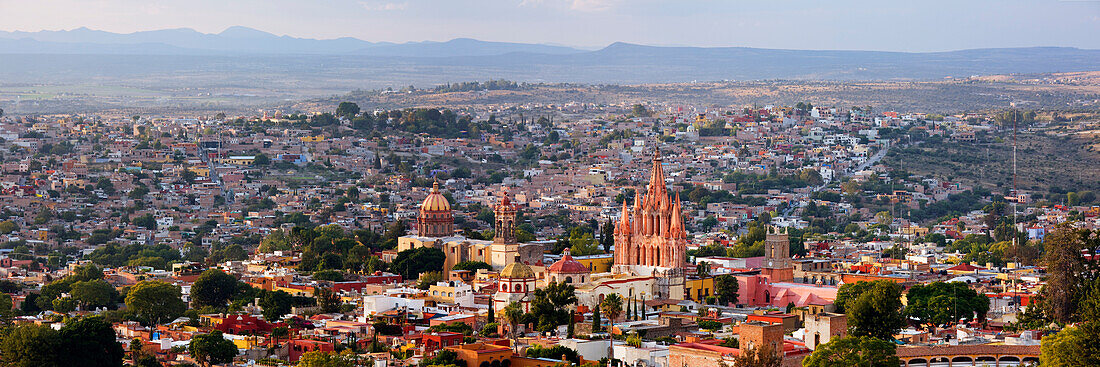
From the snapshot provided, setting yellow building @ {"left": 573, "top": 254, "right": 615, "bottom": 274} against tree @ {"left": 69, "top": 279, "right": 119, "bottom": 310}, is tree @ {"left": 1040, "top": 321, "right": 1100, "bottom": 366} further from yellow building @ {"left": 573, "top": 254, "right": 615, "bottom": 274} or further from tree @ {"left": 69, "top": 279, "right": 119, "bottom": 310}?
tree @ {"left": 69, "top": 279, "right": 119, "bottom": 310}

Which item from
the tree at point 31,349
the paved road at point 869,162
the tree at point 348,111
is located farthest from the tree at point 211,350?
A: the tree at point 348,111

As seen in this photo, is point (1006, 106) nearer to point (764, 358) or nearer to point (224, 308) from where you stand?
point (224, 308)

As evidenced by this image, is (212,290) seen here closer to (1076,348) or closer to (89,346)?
(89,346)

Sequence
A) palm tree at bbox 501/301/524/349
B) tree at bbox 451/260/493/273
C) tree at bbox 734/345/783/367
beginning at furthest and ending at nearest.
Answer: tree at bbox 451/260/493/273 < palm tree at bbox 501/301/524/349 < tree at bbox 734/345/783/367

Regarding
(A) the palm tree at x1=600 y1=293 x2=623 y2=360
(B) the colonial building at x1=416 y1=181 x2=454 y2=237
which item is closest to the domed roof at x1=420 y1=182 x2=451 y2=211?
(B) the colonial building at x1=416 y1=181 x2=454 y2=237

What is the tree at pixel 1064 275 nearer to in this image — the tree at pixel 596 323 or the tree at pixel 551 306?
the tree at pixel 596 323

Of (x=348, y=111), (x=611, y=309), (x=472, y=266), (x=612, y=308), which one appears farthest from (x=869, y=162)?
(x=611, y=309)

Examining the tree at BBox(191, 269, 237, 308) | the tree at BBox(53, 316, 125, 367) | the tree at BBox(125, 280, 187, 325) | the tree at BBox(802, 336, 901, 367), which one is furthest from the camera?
the tree at BBox(191, 269, 237, 308)
